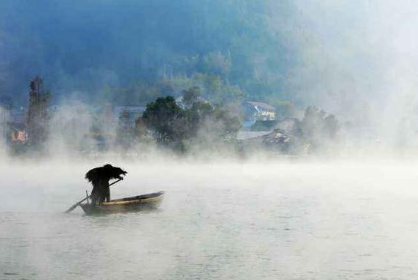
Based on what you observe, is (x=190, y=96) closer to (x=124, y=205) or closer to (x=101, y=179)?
(x=124, y=205)

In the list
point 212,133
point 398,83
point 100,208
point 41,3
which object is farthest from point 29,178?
point 41,3

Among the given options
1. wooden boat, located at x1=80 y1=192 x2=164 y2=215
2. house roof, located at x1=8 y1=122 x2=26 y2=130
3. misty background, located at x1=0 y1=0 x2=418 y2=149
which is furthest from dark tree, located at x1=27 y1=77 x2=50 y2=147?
misty background, located at x1=0 y1=0 x2=418 y2=149

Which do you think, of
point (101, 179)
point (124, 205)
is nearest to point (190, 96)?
point (124, 205)

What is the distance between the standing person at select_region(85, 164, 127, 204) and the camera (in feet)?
82.1

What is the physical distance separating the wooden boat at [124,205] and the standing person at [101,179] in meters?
0.21


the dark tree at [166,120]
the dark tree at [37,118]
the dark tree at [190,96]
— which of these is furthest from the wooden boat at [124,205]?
the dark tree at [190,96]

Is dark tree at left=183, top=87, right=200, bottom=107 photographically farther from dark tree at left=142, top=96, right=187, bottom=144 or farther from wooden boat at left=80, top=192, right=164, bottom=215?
wooden boat at left=80, top=192, right=164, bottom=215

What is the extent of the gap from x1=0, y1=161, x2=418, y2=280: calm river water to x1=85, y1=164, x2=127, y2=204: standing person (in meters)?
0.60

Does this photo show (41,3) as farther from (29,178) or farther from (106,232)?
(106,232)

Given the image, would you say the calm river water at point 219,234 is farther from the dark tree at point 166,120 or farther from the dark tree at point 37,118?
the dark tree at point 37,118

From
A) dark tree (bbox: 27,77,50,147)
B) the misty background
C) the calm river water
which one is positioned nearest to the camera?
the calm river water

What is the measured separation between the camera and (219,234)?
23.0 m

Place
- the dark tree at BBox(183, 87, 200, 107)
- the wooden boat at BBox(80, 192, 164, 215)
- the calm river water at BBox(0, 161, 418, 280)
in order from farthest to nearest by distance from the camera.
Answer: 1. the dark tree at BBox(183, 87, 200, 107)
2. the wooden boat at BBox(80, 192, 164, 215)
3. the calm river water at BBox(0, 161, 418, 280)

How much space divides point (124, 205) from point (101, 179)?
0.99 m
